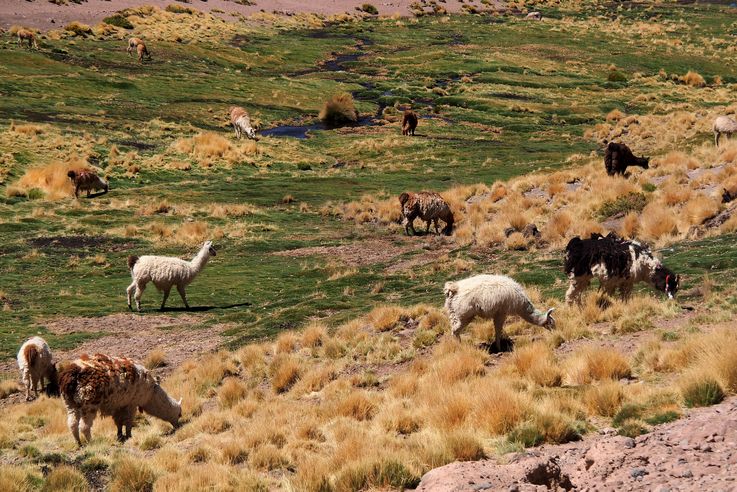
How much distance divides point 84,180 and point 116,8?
77245mm

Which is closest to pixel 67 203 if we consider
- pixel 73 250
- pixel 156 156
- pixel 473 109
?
pixel 73 250

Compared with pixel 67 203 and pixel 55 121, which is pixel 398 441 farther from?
pixel 55 121

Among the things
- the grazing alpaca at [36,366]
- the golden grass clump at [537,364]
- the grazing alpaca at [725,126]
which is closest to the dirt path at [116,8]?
the grazing alpaca at [725,126]

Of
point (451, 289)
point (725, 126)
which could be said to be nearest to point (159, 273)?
point (451, 289)

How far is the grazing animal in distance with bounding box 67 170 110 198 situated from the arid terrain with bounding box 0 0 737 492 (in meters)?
0.69

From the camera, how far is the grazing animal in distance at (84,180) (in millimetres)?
38875

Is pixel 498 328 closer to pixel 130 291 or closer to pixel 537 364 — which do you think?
pixel 537 364

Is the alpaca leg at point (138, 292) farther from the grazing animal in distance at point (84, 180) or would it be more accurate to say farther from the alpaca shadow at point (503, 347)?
the grazing animal in distance at point (84, 180)

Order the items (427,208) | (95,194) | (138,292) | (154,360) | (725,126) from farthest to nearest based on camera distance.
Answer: (725,126) < (95,194) < (427,208) < (138,292) < (154,360)

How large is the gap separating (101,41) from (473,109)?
43.9 m

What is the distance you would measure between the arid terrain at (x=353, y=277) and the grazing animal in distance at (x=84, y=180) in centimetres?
69

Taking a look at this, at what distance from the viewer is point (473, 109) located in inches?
2916

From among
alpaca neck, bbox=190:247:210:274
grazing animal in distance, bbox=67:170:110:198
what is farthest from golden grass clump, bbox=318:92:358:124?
alpaca neck, bbox=190:247:210:274

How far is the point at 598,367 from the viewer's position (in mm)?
11695
